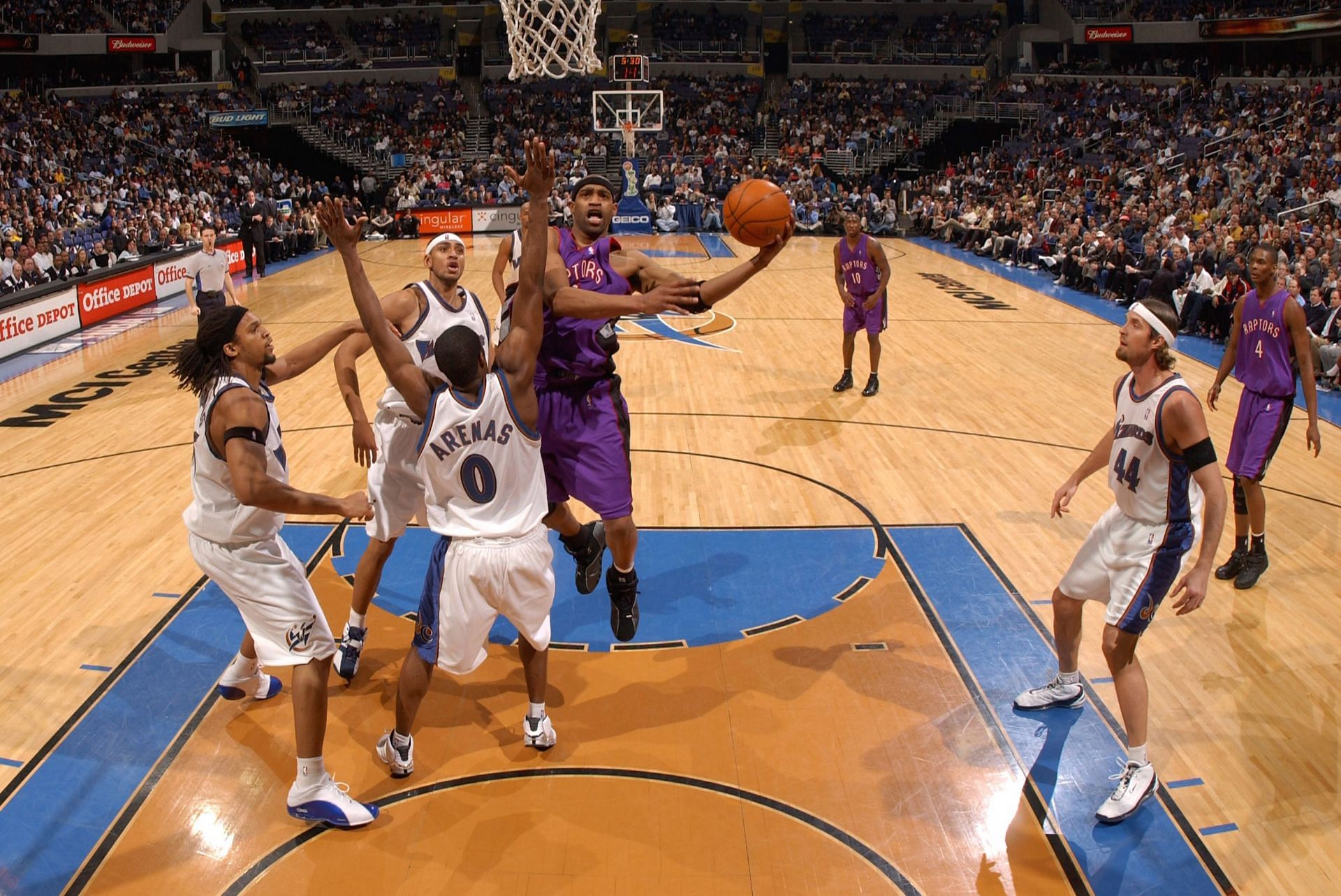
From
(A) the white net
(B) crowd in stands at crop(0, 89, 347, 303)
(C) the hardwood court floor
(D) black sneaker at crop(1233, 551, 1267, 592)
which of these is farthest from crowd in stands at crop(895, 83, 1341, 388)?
(B) crowd in stands at crop(0, 89, 347, 303)

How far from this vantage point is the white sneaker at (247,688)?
16.1ft

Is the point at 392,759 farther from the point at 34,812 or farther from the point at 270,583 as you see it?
the point at 34,812

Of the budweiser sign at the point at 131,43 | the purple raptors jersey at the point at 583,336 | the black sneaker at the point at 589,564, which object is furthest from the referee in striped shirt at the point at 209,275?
the budweiser sign at the point at 131,43

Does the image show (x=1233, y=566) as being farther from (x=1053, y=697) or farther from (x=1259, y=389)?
(x=1053, y=697)

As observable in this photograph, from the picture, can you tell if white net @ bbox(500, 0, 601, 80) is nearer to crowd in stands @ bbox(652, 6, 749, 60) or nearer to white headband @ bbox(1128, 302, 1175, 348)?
white headband @ bbox(1128, 302, 1175, 348)

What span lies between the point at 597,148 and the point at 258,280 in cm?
1434

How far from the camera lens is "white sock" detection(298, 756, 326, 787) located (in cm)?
401

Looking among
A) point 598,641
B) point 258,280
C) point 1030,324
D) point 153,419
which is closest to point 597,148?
point 258,280

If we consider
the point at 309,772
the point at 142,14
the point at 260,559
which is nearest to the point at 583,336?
the point at 260,559

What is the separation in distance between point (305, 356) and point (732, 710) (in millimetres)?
2454

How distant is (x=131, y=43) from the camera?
3356 centimetres

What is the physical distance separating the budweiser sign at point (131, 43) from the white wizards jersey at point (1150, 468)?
36772 mm

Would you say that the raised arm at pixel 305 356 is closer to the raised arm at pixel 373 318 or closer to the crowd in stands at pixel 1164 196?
the raised arm at pixel 373 318

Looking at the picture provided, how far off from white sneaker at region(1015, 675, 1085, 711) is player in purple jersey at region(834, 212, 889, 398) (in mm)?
5812
